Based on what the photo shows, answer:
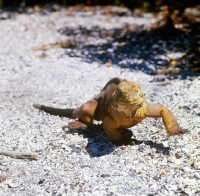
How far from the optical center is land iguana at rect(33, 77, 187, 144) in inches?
159

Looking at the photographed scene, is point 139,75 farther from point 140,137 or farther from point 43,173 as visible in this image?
point 43,173

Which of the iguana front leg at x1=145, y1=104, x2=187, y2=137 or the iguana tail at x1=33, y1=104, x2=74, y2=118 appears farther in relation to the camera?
the iguana tail at x1=33, y1=104, x2=74, y2=118

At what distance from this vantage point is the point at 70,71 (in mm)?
7879

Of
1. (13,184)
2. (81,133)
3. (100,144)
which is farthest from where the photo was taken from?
(81,133)

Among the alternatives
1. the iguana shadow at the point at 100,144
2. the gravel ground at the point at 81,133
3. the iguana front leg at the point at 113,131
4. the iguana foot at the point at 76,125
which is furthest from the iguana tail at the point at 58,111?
the iguana front leg at the point at 113,131

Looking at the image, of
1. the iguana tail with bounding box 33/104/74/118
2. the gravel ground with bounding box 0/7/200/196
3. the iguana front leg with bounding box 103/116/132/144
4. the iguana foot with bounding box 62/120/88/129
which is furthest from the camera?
the iguana tail with bounding box 33/104/74/118

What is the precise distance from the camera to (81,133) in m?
4.99

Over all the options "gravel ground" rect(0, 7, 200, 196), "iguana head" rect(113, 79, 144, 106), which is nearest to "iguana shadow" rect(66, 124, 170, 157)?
"gravel ground" rect(0, 7, 200, 196)

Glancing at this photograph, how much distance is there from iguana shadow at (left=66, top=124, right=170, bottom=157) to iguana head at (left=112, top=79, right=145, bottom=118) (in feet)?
1.87

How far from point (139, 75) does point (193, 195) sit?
4.05 meters

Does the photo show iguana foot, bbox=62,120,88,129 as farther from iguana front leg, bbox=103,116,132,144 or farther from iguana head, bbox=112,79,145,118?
iguana head, bbox=112,79,145,118

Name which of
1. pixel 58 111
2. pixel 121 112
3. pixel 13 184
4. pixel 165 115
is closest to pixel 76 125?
pixel 58 111

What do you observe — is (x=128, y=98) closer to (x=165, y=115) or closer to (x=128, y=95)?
(x=128, y=95)

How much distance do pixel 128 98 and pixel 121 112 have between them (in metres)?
0.28
